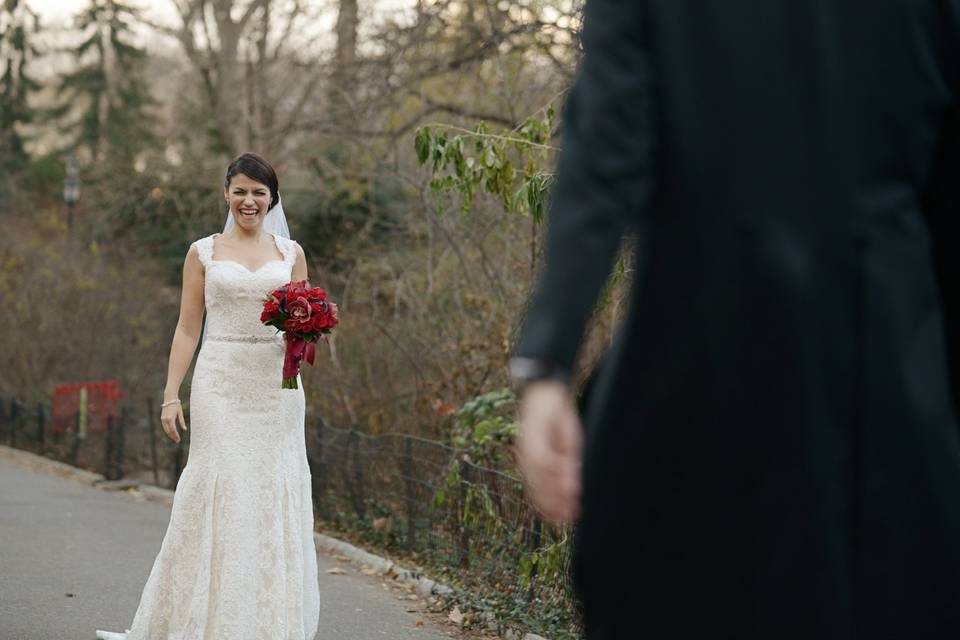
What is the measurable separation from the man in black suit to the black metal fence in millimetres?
5306

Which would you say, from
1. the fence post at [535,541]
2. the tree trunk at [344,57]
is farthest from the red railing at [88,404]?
the fence post at [535,541]

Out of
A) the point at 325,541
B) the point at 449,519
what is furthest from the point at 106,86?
the point at 449,519

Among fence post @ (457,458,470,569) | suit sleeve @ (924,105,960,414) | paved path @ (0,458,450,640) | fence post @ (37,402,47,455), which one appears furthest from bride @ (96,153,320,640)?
fence post @ (37,402,47,455)

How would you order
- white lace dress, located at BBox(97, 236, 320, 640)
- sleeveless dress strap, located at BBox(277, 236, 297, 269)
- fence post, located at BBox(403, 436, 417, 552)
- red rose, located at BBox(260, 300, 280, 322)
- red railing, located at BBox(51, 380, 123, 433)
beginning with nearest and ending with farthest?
white lace dress, located at BBox(97, 236, 320, 640), red rose, located at BBox(260, 300, 280, 322), sleeveless dress strap, located at BBox(277, 236, 297, 269), fence post, located at BBox(403, 436, 417, 552), red railing, located at BBox(51, 380, 123, 433)

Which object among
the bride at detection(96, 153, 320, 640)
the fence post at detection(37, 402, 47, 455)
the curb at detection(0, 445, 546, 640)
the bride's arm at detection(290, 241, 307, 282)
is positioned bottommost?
the curb at detection(0, 445, 546, 640)

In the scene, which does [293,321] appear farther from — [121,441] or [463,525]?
[121,441]

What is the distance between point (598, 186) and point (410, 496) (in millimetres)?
8854

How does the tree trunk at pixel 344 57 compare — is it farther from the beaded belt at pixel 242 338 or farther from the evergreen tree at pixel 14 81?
the evergreen tree at pixel 14 81

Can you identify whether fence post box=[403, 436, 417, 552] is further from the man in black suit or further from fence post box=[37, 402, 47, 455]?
fence post box=[37, 402, 47, 455]

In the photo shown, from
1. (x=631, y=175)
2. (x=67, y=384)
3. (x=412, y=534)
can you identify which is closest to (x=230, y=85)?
(x=67, y=384)

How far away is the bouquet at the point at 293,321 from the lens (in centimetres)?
673

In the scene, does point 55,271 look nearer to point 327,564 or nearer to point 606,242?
point 327,564

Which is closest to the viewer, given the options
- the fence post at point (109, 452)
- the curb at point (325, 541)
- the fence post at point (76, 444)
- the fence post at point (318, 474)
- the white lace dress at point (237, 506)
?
the white lace dress at point (237, 506)

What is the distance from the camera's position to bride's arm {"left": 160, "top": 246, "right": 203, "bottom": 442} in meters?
6.87
